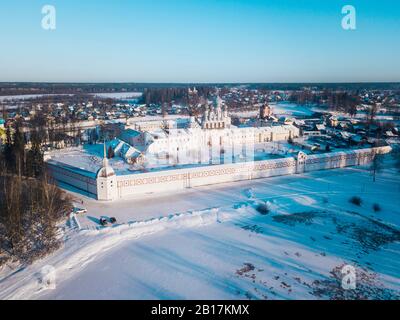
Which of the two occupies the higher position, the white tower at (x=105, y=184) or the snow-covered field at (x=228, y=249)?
the white tower at (x=105, y=184)

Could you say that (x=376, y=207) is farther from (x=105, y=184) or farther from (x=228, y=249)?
(x=105, y=184)

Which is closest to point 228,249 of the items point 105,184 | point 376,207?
point 105,184

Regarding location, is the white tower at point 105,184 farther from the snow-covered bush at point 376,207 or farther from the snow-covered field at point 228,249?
the snow-covered bush at point 376,207

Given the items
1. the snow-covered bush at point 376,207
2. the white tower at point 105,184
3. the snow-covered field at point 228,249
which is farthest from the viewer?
the white tower at point 105,184

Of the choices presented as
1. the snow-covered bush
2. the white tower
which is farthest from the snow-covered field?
the white tower

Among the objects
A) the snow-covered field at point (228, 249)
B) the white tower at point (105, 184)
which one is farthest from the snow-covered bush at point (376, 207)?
the white tower at point (105, 184)

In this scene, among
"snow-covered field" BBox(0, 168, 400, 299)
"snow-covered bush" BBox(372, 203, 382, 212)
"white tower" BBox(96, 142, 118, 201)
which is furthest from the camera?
"white tower" BBox(96, 142, 118, 201)

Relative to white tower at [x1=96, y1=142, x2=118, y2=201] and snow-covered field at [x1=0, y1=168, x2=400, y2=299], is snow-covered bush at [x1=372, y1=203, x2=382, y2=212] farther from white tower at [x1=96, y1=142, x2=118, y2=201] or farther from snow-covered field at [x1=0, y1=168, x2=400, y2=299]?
white tower at [x1=96, y1=142, x2=118, y2=201]
